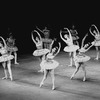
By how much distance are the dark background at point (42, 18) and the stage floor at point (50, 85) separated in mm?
6057

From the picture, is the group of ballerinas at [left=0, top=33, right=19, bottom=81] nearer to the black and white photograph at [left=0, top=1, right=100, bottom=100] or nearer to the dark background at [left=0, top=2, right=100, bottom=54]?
the black and white photograph at [left=0, top=1, right=100, bottom=100]

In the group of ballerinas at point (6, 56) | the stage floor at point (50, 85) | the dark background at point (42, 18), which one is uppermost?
the dark background at point (42, 18)

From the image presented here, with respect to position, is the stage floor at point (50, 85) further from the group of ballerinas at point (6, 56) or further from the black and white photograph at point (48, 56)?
the group of ballerinas at point (6, 56)

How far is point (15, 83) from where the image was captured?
9086 millimetres

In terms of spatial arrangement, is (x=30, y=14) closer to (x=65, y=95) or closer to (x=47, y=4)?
(x=47, y=4)

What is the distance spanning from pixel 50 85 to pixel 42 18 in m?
10.9

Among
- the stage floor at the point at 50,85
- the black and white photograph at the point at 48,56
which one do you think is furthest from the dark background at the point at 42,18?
the stage floor at the point at 50,85

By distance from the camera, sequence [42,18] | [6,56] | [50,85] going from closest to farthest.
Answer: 1. [50,85]
2. [6,56]
3. [42,18]

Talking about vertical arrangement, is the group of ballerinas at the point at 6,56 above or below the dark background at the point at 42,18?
below

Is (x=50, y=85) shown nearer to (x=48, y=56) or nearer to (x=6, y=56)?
(x=48, y=56)

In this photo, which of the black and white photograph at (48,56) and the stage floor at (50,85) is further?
→ the black and white photograph at (48,56)

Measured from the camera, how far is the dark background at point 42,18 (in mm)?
17719

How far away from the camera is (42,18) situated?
18.9 meters

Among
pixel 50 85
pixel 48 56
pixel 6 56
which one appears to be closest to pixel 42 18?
pixel 6 56
